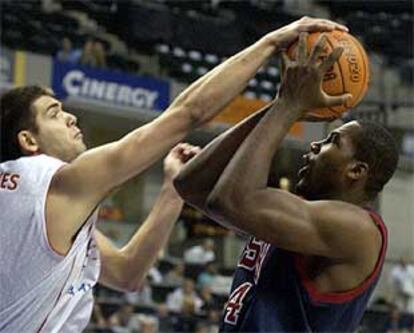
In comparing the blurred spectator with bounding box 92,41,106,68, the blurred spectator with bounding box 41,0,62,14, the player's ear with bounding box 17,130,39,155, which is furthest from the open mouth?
the blurred spectator with bounding box 41,0,62,14

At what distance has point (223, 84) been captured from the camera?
9.52 ft

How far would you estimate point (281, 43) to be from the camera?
9.21ft

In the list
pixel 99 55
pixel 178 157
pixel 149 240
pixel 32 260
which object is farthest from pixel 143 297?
pixel 32 260

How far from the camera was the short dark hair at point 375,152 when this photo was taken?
278cm

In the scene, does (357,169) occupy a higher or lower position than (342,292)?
higher

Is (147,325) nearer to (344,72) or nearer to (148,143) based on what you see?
(148,143)

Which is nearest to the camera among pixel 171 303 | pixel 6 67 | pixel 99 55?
pixel 171 303

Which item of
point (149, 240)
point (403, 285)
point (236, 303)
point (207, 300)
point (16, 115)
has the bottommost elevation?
point (403, 285)

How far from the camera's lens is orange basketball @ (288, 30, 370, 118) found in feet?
9.00

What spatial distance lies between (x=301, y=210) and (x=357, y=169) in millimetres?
251

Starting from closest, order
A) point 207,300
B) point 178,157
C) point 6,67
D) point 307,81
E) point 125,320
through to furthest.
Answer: point 307,81
point 178,157
point 125,320
point 207,300
point 6,67

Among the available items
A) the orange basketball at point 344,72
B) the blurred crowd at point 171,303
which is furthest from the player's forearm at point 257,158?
the blurred crowd at point 171,303

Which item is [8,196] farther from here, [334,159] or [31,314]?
[334,159]

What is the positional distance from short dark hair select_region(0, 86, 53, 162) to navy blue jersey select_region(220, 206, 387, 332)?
89cm
